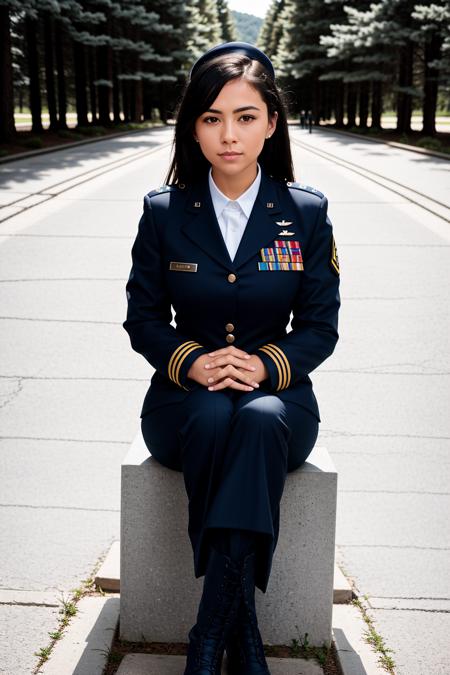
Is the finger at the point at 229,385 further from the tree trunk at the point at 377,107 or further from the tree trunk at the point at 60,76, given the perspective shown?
the tree trunk at the point at 377,107

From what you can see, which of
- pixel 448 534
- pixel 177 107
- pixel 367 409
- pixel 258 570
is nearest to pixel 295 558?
pixel 258 570

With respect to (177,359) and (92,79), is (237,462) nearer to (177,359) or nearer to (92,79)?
(177,359)

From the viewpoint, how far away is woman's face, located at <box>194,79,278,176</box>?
280cm

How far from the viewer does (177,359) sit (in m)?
2.79

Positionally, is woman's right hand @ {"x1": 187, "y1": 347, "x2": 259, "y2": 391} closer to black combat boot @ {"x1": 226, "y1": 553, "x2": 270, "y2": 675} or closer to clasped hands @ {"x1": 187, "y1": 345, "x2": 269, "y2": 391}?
clasped hands @ {"x1": 187, "y1": 345, "x2": 269, "y2": 391}

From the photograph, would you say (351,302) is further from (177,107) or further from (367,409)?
(177,107)

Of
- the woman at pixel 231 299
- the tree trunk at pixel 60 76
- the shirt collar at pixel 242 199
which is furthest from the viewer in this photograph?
the tree trunk at pixel 60 76

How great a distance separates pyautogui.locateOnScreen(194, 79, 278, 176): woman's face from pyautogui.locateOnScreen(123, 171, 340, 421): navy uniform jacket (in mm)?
160

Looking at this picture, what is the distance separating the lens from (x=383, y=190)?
16.4 meters

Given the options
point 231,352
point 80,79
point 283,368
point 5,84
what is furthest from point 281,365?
point 80,79

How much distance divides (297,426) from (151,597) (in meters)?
0.74

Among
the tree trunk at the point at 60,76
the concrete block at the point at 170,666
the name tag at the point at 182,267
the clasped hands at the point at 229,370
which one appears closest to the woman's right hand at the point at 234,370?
the clasped hands at the point at 229,370

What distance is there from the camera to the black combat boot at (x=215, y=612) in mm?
2455

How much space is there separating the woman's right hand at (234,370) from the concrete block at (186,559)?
31 cm
